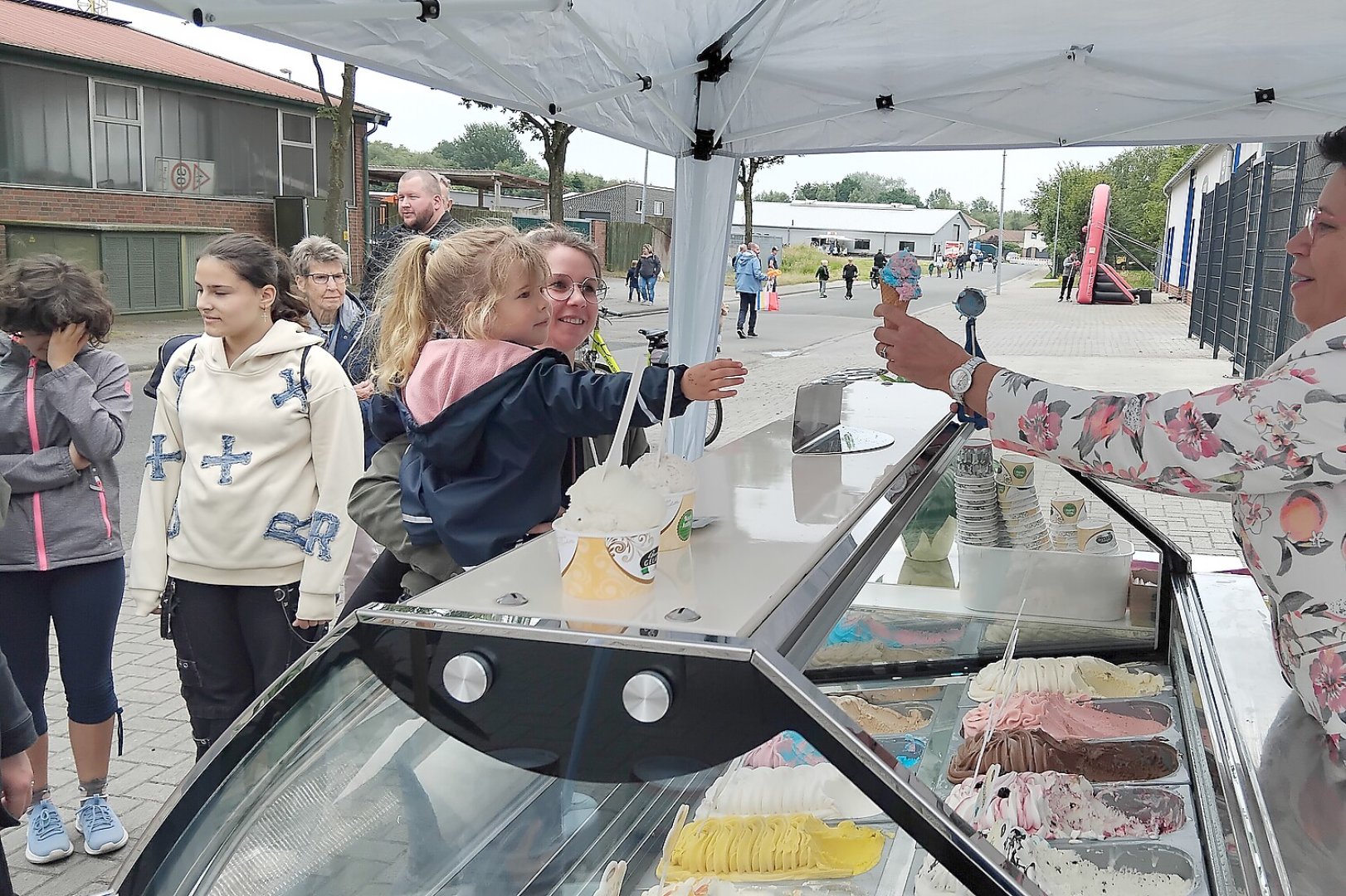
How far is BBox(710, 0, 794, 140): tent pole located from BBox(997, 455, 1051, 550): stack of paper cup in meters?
1.90

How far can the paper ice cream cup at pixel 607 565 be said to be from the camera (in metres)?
1.27

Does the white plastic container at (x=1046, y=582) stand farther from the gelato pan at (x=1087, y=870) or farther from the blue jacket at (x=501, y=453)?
the blue jacket at (x=501, y=453)

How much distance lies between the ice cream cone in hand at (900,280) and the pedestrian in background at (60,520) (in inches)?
88.2

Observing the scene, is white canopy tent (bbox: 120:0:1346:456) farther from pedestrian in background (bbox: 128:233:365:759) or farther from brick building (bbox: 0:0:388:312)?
brick building (bbox: 0:0:388:312)

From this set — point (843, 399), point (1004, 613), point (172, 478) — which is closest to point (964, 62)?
point (843, 399)

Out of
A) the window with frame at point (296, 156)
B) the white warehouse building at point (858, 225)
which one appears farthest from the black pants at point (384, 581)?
the white warehouse building at point (858, 225)

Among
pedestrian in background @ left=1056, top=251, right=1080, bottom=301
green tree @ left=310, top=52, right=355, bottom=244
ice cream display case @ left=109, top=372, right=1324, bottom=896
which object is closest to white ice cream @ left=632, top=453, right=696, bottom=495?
ice cream display case @ left=109, top=372, right=1324, bottom=896

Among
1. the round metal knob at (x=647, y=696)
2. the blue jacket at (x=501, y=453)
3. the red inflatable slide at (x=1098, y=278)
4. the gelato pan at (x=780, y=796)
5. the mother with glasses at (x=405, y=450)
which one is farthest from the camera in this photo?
the red inflatable slide at (x=1098, y=278)

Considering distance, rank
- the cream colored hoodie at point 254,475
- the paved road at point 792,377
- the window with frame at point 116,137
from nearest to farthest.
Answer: the cream colored hoodie at point 254,475 < the paved road at point 792,377 < the window with frame at point 116,137

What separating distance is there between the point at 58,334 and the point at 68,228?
1819 cm

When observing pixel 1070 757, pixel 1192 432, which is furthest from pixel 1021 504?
pixel 1192 432

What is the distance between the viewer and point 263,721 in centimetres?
126

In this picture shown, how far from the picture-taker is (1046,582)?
2867 millimetres

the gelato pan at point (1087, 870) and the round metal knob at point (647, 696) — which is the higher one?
the round metal knob at point (647, 696)
